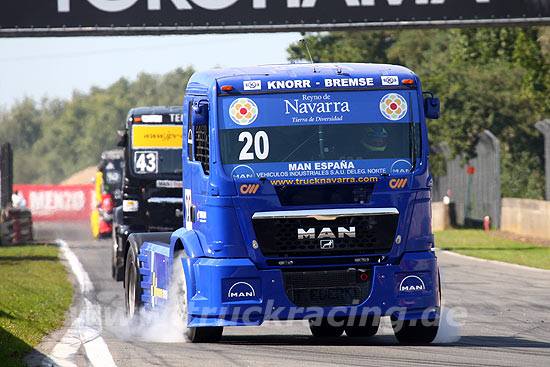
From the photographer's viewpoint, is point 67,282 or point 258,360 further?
point 67,282

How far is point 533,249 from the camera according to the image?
28766 millimetres

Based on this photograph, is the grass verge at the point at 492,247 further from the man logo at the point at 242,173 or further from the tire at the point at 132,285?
the man logo at the point at 242,173

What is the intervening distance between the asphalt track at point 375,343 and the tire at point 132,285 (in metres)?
0.27

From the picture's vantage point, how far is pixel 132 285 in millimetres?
14648

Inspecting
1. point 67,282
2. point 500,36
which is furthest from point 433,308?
point 500,36

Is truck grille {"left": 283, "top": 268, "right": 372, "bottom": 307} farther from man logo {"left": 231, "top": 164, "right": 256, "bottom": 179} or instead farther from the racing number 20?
the racing number 20

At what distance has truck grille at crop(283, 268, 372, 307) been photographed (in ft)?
36.4

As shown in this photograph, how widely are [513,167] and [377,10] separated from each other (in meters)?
29.4

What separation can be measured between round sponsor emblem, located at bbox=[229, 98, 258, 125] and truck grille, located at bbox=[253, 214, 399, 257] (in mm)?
999

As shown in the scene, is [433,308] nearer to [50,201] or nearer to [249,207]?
[249,207]

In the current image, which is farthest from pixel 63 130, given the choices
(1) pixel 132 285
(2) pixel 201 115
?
(2) pixel 201 115

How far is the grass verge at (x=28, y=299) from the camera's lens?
11742 mm

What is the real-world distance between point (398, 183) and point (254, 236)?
151 centimetres

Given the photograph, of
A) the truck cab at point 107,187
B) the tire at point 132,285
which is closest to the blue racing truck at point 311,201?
the tire at point 132,285
